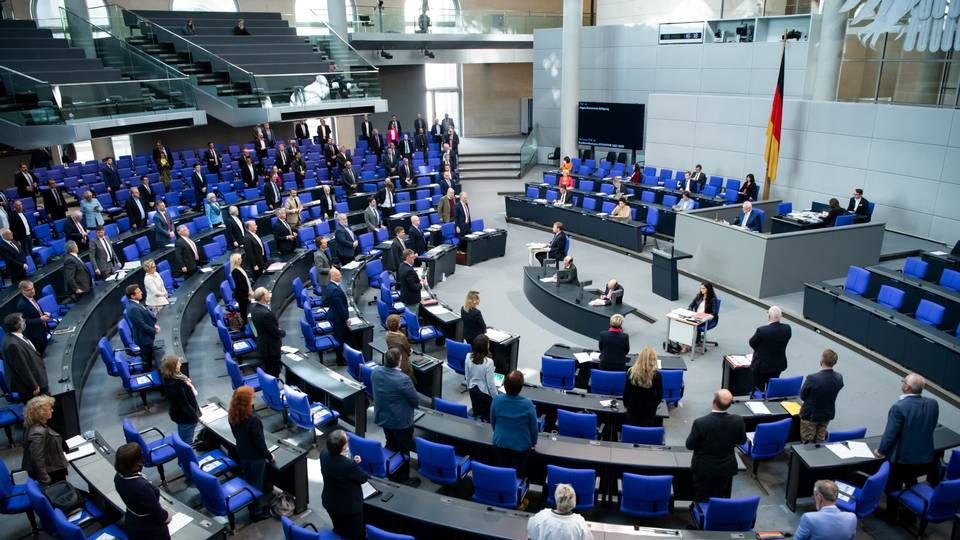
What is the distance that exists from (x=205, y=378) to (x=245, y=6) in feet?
69.5

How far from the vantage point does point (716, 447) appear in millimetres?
6195

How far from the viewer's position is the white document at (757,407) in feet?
25.7

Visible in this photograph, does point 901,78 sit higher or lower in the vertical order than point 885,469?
higher

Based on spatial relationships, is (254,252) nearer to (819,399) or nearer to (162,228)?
(162,228)

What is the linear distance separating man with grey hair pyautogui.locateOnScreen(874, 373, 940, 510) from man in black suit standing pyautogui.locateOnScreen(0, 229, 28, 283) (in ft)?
41.0

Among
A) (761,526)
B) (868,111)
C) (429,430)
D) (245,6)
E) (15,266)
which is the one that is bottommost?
(761,526)

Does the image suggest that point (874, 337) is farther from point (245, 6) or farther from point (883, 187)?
point (245, 6)

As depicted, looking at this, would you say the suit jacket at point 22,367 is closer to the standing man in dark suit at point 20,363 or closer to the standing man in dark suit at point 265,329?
the standing man in dark suit at point 20,363

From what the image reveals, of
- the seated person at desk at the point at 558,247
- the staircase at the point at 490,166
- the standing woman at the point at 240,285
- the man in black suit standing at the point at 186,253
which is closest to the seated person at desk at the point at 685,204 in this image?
the seated person at desk at the point at 558,247

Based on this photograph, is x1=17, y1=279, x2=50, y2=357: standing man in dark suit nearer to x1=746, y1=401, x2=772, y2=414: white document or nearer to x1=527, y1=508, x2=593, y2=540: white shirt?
x1=527, y1=508, x2=593, y2=540: white shirt

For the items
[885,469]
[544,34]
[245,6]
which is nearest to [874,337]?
[885,469]

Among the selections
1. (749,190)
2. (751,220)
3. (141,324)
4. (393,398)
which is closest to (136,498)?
(393,398)

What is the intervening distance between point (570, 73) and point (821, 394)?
17.9m

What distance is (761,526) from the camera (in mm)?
6848
